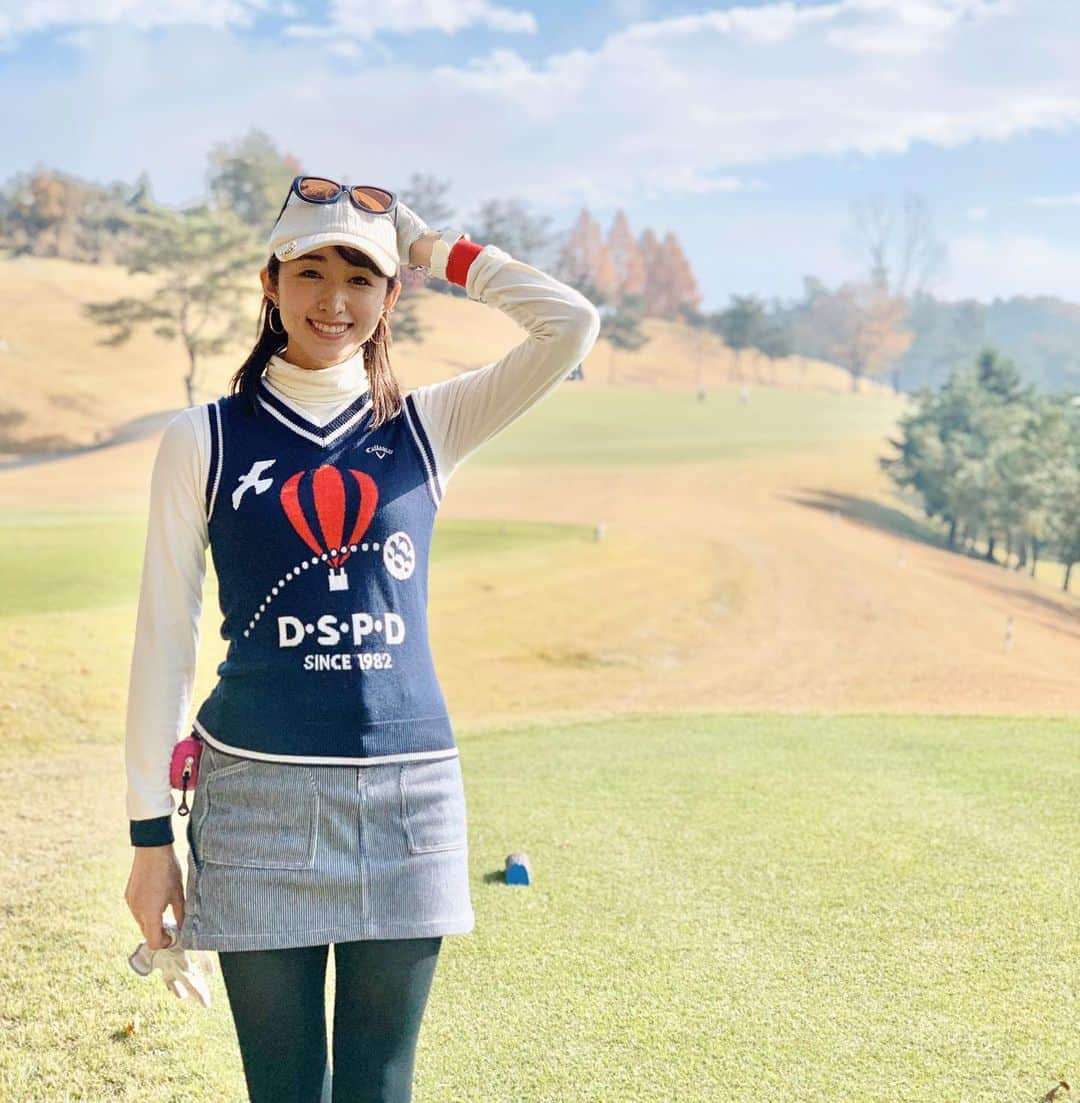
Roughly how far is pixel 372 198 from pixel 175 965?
3.40 ft

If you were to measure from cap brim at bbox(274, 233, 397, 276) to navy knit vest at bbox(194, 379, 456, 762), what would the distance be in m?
0.19

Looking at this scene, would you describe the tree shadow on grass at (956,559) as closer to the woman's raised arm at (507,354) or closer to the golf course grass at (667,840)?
the golf course grass at (667,840)

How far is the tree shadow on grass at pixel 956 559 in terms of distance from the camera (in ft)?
22.1

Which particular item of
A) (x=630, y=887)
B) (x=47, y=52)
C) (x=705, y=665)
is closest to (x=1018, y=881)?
(x=630, y=887)

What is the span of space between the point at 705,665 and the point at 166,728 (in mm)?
6392

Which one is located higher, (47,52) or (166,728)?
(47,52)

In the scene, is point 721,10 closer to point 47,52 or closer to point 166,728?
point 47,52

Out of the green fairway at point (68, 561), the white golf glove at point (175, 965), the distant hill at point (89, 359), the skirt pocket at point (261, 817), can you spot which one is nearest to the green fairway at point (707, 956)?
the white golf glove at point (175, 965)

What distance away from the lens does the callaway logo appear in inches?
60.0

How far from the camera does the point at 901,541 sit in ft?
30.2

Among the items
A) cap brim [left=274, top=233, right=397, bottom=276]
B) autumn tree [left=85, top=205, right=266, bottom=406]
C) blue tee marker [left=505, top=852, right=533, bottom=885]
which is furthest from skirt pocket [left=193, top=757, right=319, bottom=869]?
autumn tree [left=85, top=205, right=266, bottom=406]

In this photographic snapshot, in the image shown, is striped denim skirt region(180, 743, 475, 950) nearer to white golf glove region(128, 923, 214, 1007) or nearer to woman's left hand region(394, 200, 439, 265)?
white golf glove region(128, 923, 214, 1007)

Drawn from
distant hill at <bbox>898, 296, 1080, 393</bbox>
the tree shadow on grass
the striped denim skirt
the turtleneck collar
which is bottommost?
the tree shadow on grass

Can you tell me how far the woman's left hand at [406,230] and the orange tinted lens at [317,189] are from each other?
0.11m
